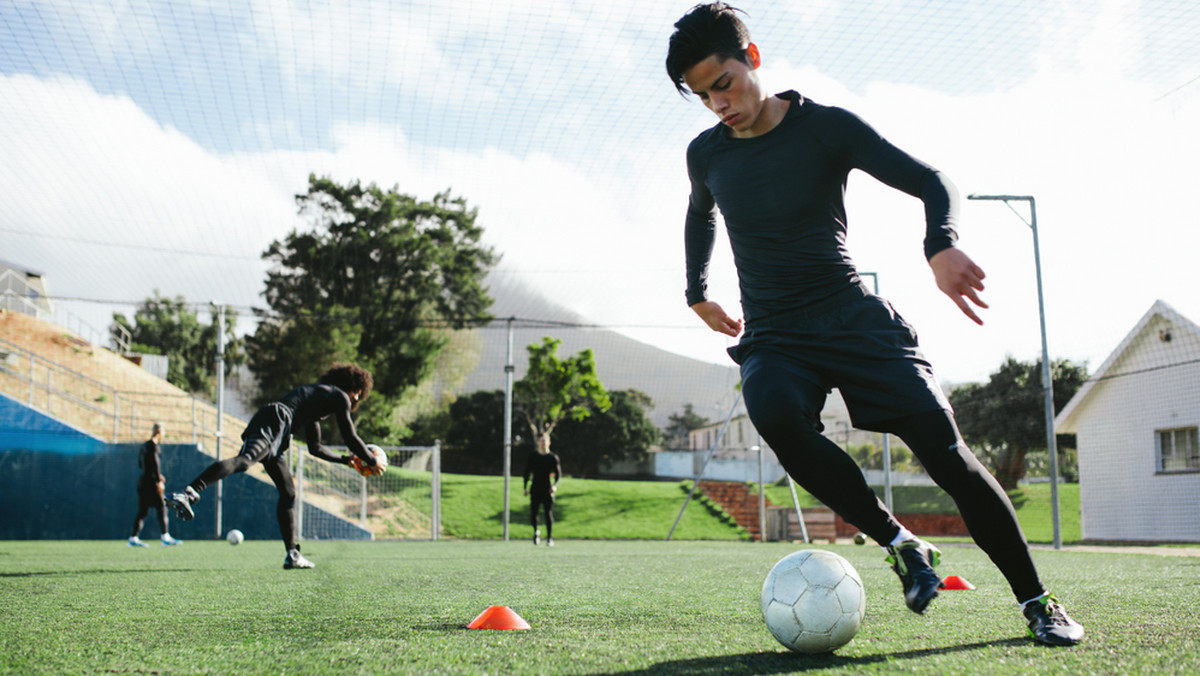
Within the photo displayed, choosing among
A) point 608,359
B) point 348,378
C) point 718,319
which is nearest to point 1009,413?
point 608,359

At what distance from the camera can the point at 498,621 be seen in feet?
10.4

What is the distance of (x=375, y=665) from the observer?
7.70ft

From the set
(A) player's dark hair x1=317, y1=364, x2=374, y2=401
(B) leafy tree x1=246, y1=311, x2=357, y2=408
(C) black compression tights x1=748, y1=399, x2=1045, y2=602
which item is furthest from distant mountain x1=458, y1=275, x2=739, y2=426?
(C) black compression tights x1=748, y1=399, x2=1045, y2=602

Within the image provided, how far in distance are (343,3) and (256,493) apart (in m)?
10.9

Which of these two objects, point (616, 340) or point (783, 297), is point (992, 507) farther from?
point (616, 340)

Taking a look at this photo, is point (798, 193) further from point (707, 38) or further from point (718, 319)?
point (718, 319)

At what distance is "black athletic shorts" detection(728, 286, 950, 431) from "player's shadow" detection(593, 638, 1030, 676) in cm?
65

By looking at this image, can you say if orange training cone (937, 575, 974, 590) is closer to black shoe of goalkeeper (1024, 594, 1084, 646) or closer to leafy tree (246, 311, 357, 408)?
black shoe of goalkeeper (1024, 594, 1084, 646)

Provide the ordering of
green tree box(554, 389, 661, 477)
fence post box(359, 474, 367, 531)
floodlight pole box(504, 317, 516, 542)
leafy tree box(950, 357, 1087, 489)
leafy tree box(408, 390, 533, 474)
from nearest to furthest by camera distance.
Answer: floodlight pole box(504, 317, 516, 542) → fence post box(359, 474, 367, 531) → leafy tree box(950, 357, 1087, 489) → leafy tree box(408, 390, 533, 474) → green tree box(554, 389, 661, 477)

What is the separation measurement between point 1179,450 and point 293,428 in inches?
766

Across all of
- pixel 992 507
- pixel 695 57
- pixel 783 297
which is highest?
pixel 695 57

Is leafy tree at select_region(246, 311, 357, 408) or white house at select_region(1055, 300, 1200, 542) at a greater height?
leafy tree at select_region(246, 311, 357, 408)

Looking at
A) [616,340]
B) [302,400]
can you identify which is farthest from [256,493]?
[616,340]

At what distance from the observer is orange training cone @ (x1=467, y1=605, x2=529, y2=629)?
10.3ft
